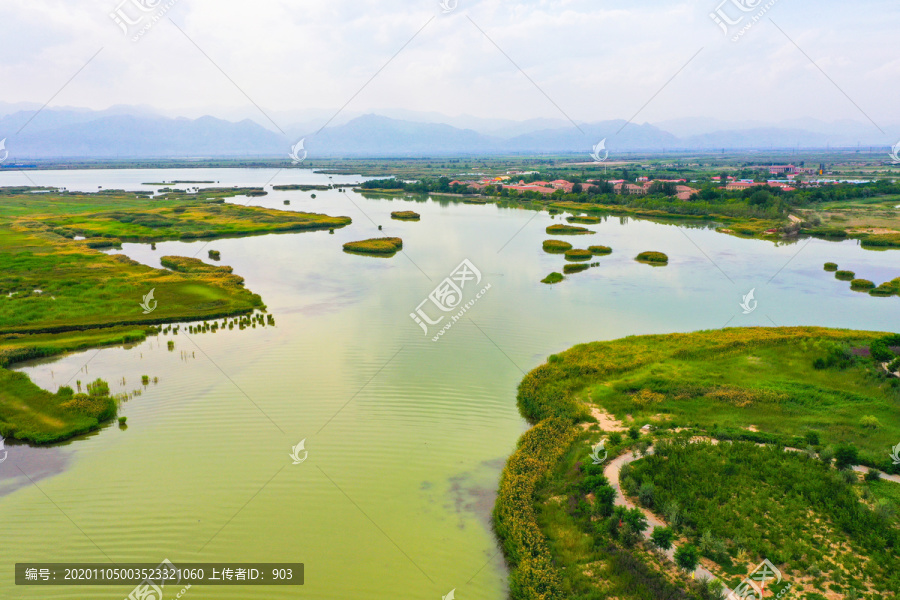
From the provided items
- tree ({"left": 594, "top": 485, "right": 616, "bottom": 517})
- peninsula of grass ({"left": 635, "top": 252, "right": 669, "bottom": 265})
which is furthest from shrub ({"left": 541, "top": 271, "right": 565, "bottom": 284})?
tree ({"left": 594, "top": 485, "right": 616, "bottom": 517})

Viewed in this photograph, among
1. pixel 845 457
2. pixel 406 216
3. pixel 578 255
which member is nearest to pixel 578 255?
pixel 578 255

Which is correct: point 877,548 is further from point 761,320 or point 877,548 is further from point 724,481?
point 761,320

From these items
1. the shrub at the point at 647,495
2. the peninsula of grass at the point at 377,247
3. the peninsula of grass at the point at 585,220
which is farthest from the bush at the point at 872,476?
the peninsula of grass at the point at 585,220

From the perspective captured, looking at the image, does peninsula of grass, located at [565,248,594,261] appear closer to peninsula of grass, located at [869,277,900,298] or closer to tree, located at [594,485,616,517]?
peninsula of grass, located at [869,277,900,298]

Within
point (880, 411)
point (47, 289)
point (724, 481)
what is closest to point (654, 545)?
point (724, 481)

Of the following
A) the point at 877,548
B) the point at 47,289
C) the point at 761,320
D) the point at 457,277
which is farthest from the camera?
the point at 457,277

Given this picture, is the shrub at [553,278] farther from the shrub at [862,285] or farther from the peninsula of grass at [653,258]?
the shrub at [862,285]

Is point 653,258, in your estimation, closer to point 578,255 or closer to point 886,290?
point 578,255
